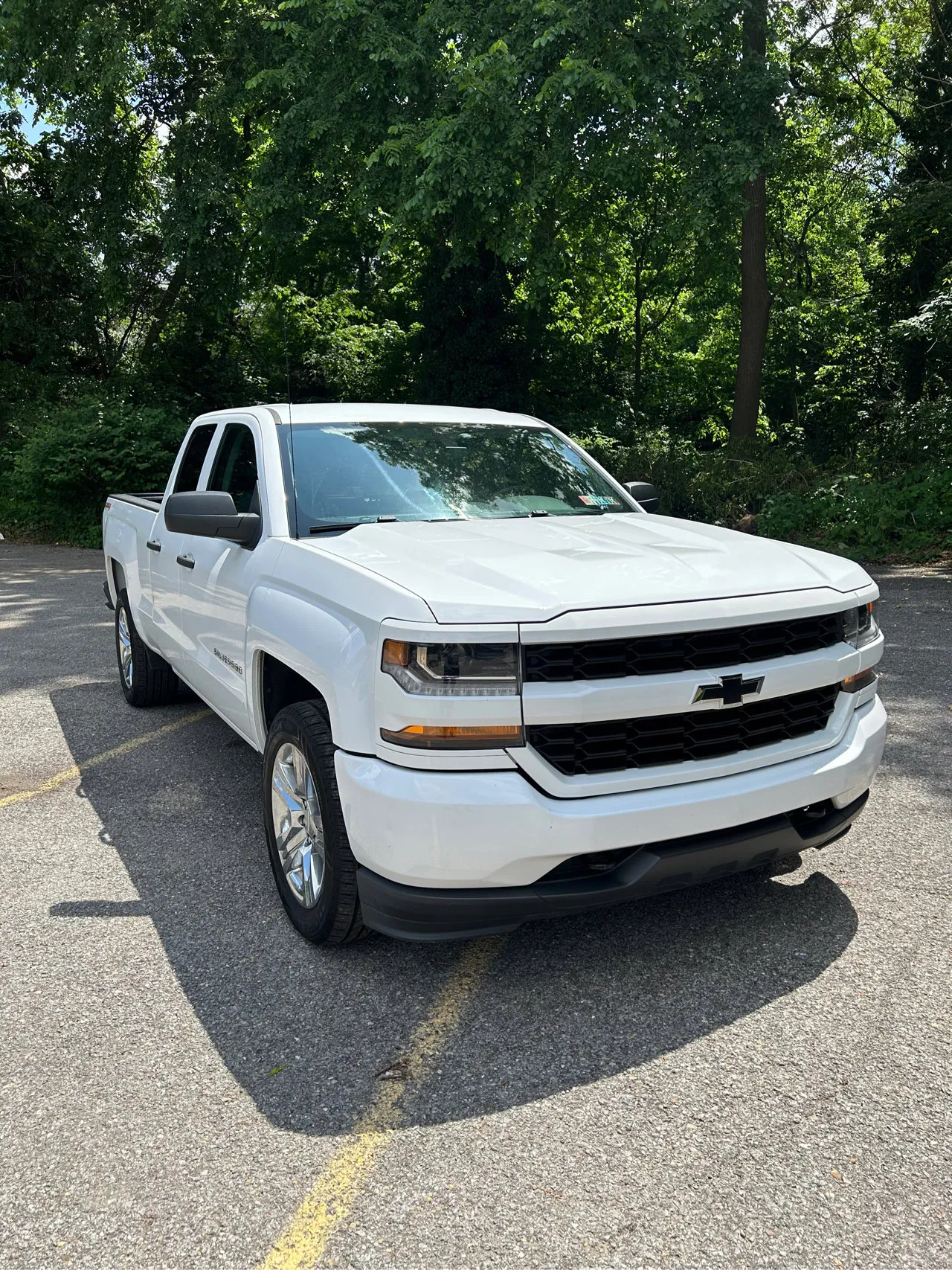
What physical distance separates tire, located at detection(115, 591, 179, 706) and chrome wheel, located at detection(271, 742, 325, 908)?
3219 millimetres

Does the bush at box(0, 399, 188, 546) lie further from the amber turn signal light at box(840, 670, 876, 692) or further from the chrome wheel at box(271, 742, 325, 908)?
the amber turn signal light at box(840, 670, 876, 692)

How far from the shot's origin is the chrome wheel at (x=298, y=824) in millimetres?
3605

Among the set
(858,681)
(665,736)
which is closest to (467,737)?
(665,736)

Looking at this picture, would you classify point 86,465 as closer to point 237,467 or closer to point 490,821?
point 237,467

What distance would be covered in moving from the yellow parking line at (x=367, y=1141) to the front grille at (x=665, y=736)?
87 centimetres

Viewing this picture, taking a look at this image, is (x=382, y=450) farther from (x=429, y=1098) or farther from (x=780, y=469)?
(x=780, y=469)

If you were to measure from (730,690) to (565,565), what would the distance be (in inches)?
26.8

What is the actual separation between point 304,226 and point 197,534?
1696cm

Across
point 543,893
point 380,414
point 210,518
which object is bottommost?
point 543,893

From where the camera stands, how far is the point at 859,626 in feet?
12.4

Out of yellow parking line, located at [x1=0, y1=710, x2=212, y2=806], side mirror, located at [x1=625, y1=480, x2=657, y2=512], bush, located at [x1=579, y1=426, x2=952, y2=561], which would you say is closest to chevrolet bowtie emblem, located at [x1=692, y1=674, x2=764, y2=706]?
side mirror, located at [x1=625, y1=480, x2=657, y2=512]

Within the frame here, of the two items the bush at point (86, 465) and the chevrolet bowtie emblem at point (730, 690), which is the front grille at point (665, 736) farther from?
the bush at point (86, 465)

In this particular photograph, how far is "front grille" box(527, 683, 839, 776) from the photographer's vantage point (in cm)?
308

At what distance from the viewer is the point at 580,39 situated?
46.8 feet
